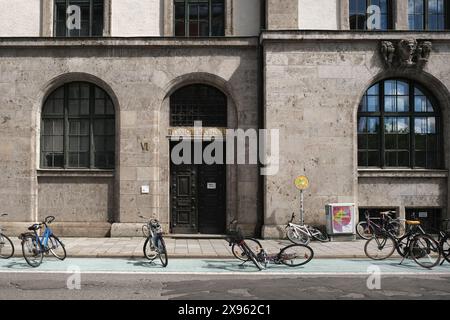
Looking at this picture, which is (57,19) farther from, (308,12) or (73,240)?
(308,12)

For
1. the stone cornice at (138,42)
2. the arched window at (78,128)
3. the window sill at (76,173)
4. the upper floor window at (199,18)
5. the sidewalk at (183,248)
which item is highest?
the upper floor window at (199,18)

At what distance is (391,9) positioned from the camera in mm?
17984

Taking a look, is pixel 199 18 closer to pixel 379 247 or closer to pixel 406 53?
pixel 406 53

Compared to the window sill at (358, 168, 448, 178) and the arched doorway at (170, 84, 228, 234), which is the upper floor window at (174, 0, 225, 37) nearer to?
the arched doorway at (170, 84, 228, 234)

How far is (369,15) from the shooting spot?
17984 millimetres

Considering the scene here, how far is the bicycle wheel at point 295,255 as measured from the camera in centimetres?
1141

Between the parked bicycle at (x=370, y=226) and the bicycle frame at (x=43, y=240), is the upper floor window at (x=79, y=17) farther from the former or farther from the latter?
the parked bicycle at (x=370, y=226)

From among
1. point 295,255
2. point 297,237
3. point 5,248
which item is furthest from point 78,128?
point 295,255

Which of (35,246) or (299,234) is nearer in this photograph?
(35,246)

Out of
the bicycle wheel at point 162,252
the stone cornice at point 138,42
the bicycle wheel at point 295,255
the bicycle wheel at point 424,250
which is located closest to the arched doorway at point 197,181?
the stone cornice at point 138,42

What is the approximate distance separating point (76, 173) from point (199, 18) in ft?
25.2

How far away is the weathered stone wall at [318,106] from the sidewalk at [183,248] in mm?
1747

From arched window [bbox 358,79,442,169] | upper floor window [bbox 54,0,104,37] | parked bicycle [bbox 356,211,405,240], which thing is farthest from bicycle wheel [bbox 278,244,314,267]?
upper floor window [bbox 54,0,104,37]
